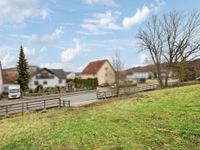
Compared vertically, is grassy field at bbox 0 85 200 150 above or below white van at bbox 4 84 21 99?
below

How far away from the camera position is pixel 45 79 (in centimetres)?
6022

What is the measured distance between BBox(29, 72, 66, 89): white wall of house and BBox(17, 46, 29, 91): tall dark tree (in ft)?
25.3

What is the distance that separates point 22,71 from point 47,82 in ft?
35.4

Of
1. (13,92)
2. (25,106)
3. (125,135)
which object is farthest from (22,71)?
(125,135)

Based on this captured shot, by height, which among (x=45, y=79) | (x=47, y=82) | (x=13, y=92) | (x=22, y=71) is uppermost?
(x=22, y=71)

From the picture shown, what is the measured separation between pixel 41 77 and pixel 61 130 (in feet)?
161

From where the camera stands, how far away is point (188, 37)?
42.1 m

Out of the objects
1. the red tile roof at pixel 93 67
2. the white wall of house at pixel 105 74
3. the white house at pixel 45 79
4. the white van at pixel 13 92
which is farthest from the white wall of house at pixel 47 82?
the white van at pixel 13 92

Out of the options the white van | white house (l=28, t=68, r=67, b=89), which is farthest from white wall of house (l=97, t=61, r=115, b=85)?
the white van

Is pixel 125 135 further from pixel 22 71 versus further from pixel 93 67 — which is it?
pixel 93 67

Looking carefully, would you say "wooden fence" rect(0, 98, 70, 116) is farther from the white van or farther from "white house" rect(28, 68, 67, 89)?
"white house" rect(28, 68, 67, 89)

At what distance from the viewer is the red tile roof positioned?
69250 millimetres

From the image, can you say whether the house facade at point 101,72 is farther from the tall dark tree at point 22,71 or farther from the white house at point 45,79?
the tall dark tree at point 22,71

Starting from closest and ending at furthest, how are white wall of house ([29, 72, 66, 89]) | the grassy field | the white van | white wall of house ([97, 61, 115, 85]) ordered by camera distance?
1. the grassy field
2. the white van
3. white wall of house ([29, 72, 66, 89])
4. white wall of house ([97, 61, 115, 85])
